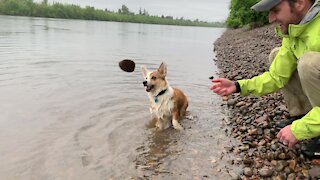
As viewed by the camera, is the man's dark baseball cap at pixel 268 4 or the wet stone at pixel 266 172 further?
the wet stone at pixel 266 172

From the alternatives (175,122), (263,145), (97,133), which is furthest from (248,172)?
(97,133)

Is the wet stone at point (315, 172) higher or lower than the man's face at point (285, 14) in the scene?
lower

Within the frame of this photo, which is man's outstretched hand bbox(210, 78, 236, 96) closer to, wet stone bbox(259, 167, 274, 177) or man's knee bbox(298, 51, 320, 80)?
man's knee bbox(298, 51, 320, 80)

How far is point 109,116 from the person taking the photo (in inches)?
295

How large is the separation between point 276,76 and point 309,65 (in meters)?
0.83

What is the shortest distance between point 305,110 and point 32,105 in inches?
230

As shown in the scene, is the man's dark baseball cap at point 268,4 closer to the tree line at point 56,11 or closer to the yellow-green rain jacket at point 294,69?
the yellow-green rain jacket at point 294,69

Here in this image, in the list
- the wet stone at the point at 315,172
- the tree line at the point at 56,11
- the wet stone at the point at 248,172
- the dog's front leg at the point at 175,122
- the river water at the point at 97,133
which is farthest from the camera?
the tree line at the point at 56,11

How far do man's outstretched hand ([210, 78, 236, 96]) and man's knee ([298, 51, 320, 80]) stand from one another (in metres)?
0.78

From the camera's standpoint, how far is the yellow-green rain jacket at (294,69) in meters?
3.20

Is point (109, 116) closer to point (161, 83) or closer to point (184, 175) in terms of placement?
point (161, 83)

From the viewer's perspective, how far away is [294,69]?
4453 mm

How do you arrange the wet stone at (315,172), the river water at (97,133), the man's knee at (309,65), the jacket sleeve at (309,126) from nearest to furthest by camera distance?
Answer: the jacket sleeve at (309,126), the man's knee at (309,65), the wet stone at (315,172), the river water at (97,133)

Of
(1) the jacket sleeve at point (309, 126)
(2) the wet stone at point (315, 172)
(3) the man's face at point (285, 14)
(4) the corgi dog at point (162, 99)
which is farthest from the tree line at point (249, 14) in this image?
(1) the jacket sleeve at point (309, 126)
